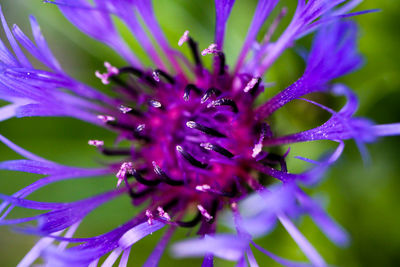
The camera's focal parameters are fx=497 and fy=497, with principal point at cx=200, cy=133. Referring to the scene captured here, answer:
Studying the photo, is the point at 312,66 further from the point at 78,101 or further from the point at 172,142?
the point at 78,101

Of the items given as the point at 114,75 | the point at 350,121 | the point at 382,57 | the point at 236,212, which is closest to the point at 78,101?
the point at 114,75

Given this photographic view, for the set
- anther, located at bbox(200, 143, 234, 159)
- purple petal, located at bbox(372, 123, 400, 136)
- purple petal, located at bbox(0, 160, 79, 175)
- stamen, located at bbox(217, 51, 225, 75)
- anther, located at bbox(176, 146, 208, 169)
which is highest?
stamen, located at bbox(217, 51, 225, 75)

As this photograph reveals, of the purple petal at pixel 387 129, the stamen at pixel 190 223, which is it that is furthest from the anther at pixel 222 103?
the purple petal at pixel 387 129

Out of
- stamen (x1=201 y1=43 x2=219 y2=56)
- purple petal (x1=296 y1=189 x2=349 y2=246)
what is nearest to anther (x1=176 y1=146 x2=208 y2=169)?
stamen (x1=201 y1=43 x2=219 y2=56)

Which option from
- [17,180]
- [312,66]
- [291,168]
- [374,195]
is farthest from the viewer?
[17,180]

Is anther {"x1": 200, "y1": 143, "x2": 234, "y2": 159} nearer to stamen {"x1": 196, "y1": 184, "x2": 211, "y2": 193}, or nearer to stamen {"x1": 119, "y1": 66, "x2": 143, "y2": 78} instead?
stamen {"x1": 196, "y1": 184, "x2": 211, "y2": 193}

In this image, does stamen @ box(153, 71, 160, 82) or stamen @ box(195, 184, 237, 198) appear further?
stamen @ box(153, 71, 160, 82)

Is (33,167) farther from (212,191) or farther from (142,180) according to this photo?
(212,191)

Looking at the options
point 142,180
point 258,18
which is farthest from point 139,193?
point 258,18
